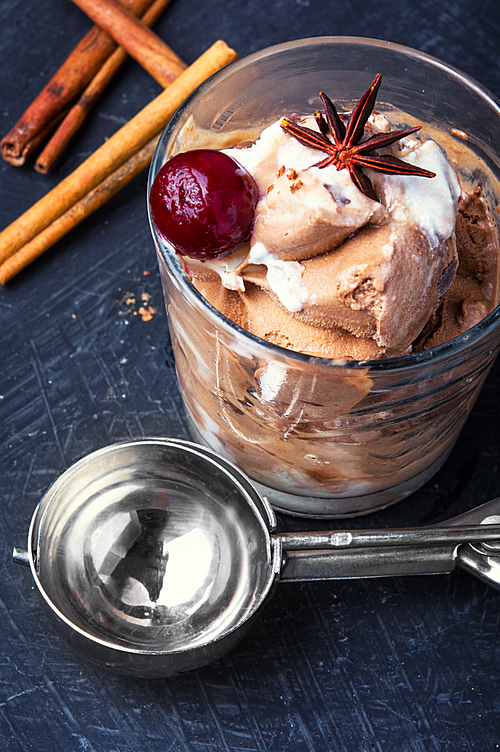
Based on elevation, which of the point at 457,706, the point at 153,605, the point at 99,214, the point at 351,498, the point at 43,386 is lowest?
the point at 457,706

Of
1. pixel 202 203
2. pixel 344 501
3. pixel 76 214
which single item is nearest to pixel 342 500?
pixel 344 501

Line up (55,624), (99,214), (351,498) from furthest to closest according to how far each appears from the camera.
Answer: (99,214) < (351,498) < (55,624)

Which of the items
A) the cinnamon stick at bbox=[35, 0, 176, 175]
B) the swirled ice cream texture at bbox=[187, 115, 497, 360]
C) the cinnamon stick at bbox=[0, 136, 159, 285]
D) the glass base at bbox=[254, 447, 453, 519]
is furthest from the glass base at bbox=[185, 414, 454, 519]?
the cinnamon stick at bbox=[35, 0, 176, 175]

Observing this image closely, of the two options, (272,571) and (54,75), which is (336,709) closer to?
(272,571)

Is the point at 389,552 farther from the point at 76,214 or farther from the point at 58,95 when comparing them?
the point at 58,95

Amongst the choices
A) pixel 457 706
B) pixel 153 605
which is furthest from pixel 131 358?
pixel 457 706

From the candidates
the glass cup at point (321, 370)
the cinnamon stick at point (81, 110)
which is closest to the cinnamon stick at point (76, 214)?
the cinnamon stick at point (81, 110)
